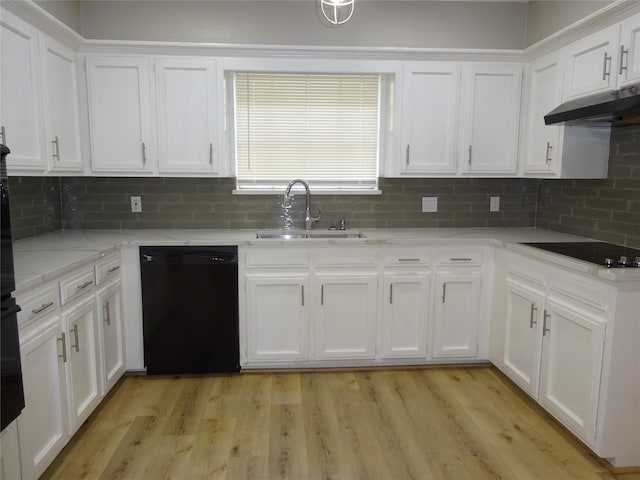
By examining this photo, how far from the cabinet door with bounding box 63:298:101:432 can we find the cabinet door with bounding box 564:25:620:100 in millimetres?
2954

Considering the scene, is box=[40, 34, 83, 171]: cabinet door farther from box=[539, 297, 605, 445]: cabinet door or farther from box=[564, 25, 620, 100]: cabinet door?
box=[564, 25, 620, 100]: cabinet door

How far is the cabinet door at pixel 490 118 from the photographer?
3.12 m

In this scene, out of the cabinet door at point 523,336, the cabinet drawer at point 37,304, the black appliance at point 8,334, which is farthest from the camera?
the cabinet door at point 523,336

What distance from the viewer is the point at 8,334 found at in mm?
1581

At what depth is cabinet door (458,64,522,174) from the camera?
10.2 feet

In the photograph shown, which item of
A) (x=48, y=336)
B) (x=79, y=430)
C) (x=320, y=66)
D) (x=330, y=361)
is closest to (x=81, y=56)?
(x=320, y=66)

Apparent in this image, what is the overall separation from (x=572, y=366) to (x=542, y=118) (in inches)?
63.8

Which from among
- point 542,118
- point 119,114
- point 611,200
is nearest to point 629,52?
point 542,118

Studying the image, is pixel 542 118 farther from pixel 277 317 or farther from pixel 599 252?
pixel 277 317

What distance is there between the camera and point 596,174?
2822 mm

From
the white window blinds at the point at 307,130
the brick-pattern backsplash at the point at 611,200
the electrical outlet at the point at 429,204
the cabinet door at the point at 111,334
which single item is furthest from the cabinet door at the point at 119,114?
the brick-pattern backsplash at the point at 611,200

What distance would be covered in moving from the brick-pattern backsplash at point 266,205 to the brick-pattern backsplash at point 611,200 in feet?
1.27

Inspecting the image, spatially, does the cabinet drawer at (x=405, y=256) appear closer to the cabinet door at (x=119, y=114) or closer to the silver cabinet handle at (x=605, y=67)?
the silver cabinet handle at (x=605, y=67)

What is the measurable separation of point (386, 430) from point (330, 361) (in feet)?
2.50
